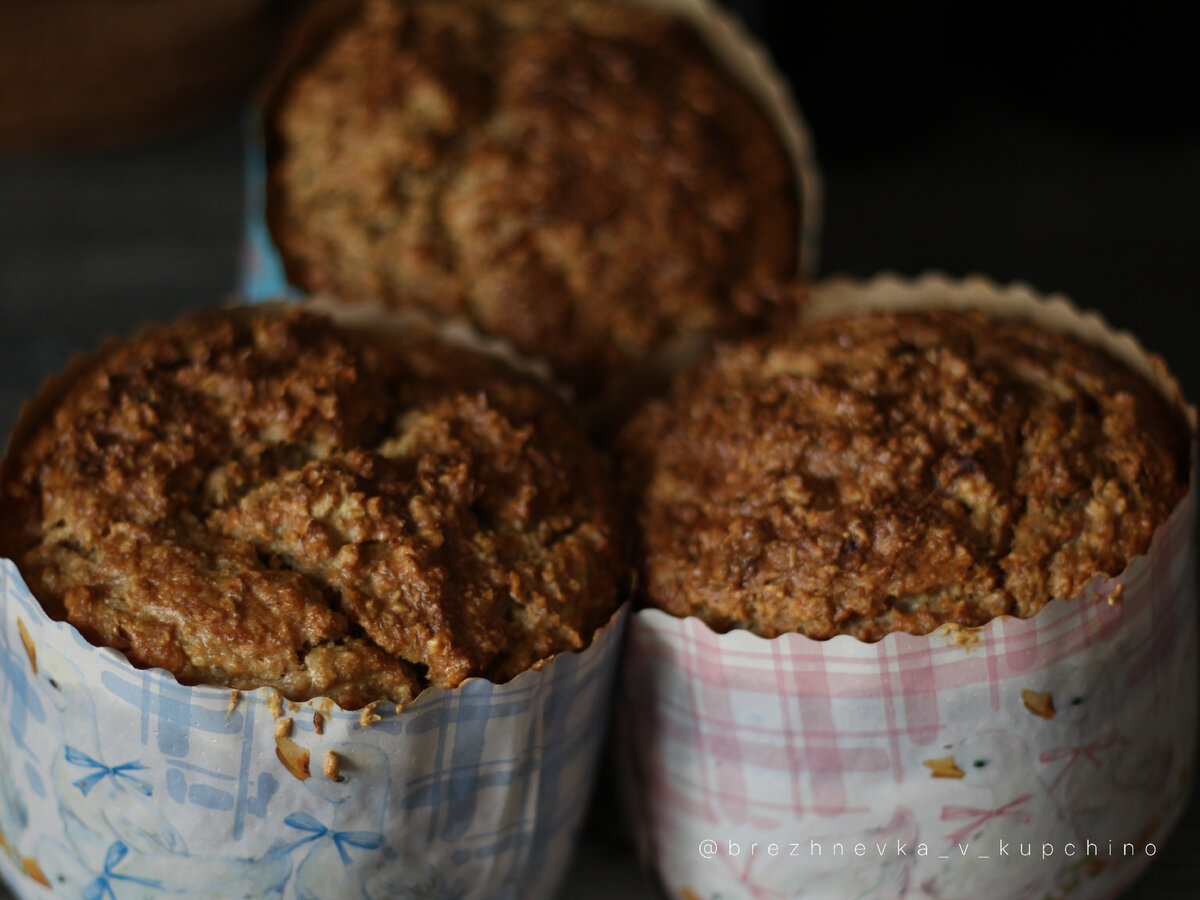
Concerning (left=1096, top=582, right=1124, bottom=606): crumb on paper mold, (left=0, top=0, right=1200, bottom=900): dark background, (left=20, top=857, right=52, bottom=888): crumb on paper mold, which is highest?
(left=1096, top=582, right=1124, bottom=606): crumb on paper mold

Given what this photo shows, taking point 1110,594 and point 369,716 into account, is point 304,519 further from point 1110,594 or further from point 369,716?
point 1110,594

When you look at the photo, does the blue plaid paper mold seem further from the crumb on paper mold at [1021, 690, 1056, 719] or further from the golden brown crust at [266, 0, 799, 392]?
the golden brown crust at [266, 0, 799, 392]

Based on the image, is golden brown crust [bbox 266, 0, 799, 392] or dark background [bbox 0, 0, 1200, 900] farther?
dark background [bbox 0, 0, 1200, 900]

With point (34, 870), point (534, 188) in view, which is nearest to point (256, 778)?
point (34, 870)

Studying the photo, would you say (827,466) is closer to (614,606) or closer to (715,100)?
(614,606)

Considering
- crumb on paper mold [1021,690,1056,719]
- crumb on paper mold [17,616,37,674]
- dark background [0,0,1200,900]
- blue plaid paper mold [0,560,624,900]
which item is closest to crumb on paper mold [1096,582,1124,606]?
crumb on paper mold [1021,690,1056,719]

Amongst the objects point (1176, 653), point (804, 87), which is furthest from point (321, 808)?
point (804, 87)

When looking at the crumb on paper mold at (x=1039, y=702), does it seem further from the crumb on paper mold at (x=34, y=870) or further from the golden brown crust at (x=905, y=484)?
the crumb on paper mold at (x=34, y=870)
